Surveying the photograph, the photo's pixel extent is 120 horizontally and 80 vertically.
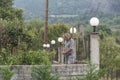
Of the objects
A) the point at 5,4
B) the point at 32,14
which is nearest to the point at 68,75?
the point at 5,4

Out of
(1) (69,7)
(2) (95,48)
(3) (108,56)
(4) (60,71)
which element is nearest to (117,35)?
(1) (69,7)

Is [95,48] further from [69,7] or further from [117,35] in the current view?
[69,7]

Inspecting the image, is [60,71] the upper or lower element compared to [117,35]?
lower

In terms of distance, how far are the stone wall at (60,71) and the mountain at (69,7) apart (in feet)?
227

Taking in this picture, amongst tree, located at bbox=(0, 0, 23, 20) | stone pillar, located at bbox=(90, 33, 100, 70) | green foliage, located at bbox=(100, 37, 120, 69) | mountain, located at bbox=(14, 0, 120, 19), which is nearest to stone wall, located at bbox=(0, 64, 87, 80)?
stone pillar, located at bbox=(90, 33, 100, 70)

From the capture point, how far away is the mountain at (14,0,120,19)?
82894 millimetres

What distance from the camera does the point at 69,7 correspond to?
84375mm

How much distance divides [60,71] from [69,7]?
2987 inches

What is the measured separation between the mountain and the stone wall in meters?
69.2

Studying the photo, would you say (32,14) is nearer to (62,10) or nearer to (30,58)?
(62,10)

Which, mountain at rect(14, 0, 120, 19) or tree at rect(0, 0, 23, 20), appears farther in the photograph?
mountain at rect(14, 0, 120, 19)

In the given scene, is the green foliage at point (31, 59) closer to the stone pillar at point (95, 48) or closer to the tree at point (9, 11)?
the stone pillar at point (95, 48)

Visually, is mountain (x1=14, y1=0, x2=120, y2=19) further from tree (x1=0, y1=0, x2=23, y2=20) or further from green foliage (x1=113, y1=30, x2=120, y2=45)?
tree (x1=0, y1=0, x2=23, y2=20)

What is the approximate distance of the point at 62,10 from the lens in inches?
3322
